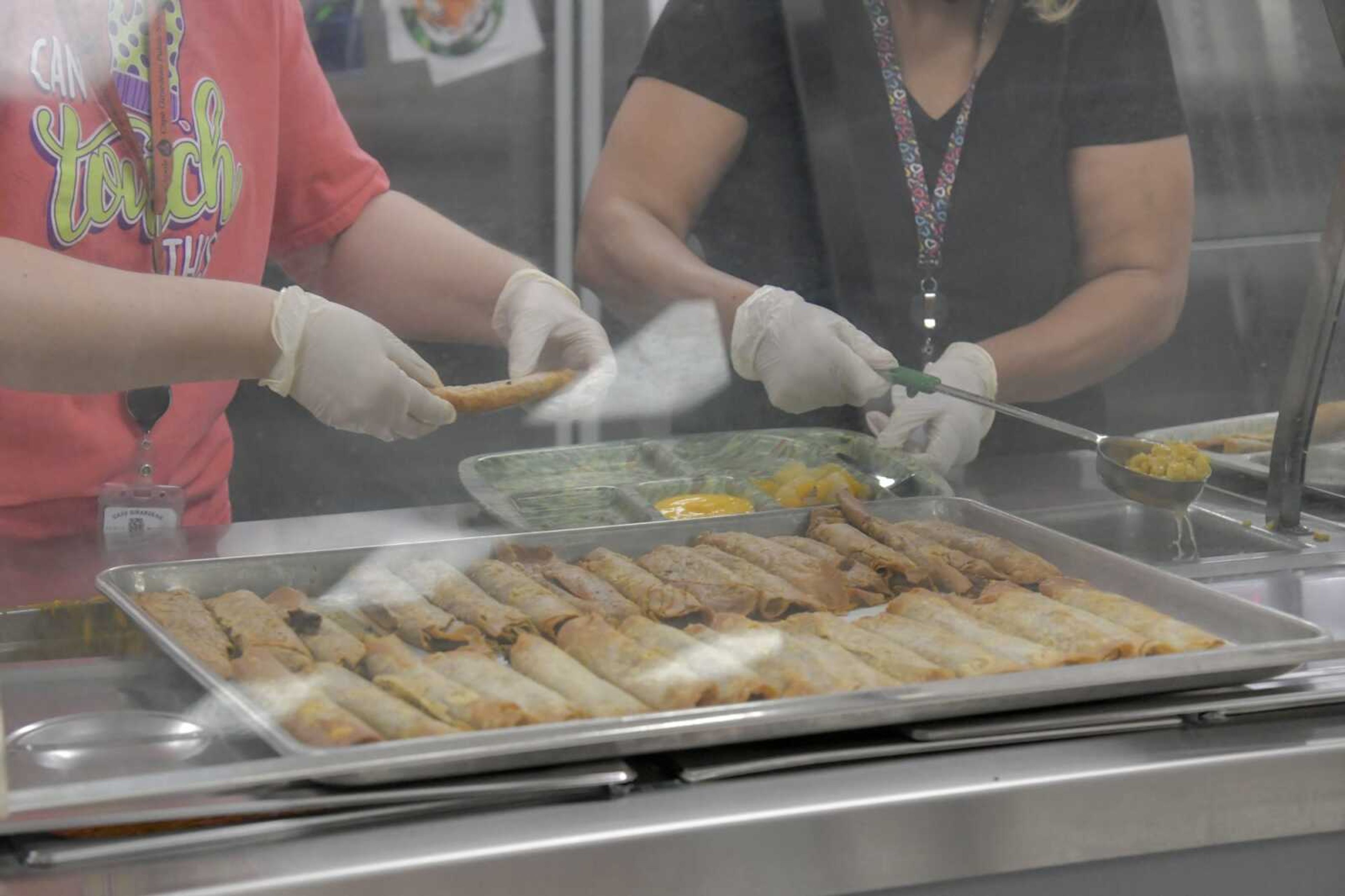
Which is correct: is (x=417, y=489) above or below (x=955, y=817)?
above

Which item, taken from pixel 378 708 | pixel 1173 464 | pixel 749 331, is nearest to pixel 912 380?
pixel 749 331

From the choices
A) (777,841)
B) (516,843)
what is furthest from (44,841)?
(777,841)

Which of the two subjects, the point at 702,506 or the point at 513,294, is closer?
the point at 513,294

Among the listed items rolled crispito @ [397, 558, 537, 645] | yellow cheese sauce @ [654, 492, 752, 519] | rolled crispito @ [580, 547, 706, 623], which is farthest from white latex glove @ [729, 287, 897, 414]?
rolled crispito @ [397, 558, 537, 645]

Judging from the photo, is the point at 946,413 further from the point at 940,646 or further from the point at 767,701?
the point at 767,701

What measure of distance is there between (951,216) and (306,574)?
26.9 inches

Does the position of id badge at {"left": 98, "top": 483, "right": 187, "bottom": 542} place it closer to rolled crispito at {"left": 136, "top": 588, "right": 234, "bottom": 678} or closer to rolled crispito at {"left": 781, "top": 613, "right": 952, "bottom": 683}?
rolled crispito at {"left": 136, "top": 588, "right": 234, "bottom": 678}

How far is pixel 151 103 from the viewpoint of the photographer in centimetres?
102

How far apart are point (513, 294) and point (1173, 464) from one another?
69 centimetres

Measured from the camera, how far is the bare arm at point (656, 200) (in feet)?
3.92

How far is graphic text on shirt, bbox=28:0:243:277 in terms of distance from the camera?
99 cm

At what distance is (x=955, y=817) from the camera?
92cm

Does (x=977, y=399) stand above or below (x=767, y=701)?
above

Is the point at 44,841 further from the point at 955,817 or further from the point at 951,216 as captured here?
the point at 951,216
